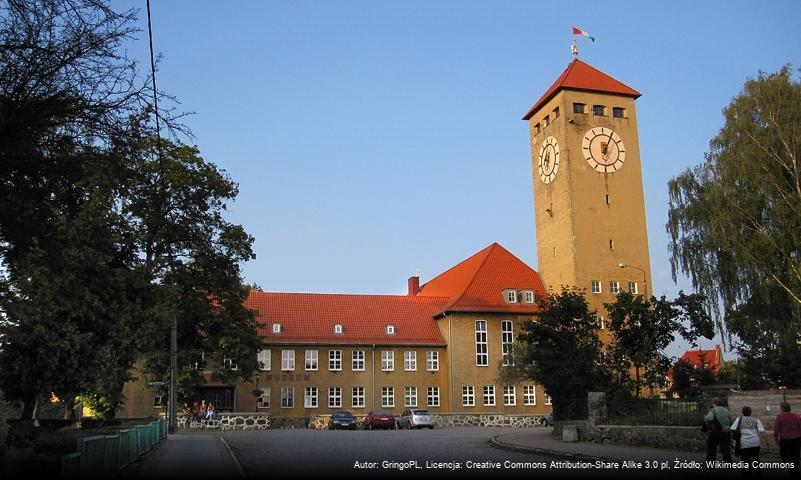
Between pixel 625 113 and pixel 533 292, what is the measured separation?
1644 centimetres

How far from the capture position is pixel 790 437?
1341 centimetres

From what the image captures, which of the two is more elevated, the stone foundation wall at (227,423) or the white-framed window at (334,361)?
the white-framed window at (334,361)

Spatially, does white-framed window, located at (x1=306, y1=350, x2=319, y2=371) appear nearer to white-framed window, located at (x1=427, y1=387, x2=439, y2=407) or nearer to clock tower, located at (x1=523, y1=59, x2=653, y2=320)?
white-framed window, located at (x1=427, y1=387, x2=439, y2=407)

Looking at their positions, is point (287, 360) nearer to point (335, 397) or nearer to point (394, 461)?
point (335, 397)

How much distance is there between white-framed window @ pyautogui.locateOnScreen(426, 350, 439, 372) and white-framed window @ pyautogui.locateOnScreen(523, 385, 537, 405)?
705 centimetres

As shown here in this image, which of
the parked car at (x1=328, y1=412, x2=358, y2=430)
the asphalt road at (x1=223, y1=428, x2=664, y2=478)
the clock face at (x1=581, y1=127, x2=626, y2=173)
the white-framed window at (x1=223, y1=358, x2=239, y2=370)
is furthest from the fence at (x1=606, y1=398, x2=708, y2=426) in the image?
the clock face at (x1=581, y1=127, x2=626, y2=173)

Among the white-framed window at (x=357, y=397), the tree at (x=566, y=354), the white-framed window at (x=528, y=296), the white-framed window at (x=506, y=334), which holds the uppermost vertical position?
the white-framed window at (x=528, y=296)

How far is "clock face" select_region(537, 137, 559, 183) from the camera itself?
5897 cm

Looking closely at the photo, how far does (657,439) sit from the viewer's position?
2130cm

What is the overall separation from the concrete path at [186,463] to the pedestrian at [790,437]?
412 inches

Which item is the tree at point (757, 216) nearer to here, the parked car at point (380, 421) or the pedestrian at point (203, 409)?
the parked car at point (380, 421)

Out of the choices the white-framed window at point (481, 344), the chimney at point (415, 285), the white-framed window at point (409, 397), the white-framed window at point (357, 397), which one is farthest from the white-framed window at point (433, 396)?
the chimney at point (415, 285)

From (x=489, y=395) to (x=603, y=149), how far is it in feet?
69.8

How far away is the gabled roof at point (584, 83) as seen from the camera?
2324 inches
